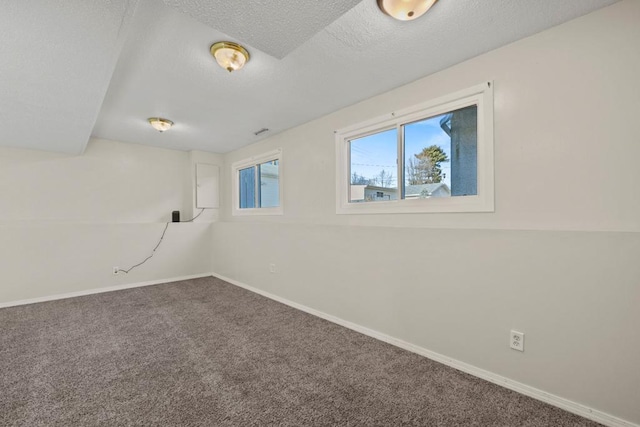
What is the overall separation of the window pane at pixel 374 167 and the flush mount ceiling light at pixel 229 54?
4.71 ft

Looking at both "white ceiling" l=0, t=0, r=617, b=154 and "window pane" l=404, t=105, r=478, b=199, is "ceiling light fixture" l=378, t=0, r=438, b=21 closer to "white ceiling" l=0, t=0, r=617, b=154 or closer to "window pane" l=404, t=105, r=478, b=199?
"white ceiling" l=0, t=0, r=617, b=154

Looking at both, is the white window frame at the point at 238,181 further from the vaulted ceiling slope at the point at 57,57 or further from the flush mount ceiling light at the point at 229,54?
the vaulted ceiling slope at the point at 57,57

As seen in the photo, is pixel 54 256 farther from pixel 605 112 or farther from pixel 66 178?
pixel 605 112

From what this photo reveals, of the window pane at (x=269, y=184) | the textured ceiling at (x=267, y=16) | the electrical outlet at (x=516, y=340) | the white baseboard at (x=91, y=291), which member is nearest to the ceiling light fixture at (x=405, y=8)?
the textured ceiling at (x=267, y=16)

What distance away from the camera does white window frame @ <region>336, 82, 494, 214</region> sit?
2.04 m

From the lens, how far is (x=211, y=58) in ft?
6.97

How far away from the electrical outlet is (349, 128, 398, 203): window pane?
1.36m

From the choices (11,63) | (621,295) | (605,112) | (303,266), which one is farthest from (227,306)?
(605,112)

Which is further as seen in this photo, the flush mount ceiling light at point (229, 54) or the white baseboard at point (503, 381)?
the flush mount ceiling light at point (229, 54)

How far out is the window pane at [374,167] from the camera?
2764 millimetres

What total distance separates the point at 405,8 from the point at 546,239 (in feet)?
5.17

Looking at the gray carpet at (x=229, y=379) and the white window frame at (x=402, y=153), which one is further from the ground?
the white window frame at (x=402, y=153)

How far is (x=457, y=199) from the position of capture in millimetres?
2242

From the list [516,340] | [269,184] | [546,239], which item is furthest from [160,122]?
[516,340]
